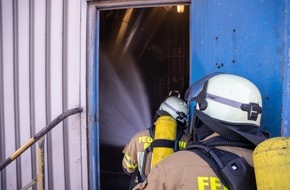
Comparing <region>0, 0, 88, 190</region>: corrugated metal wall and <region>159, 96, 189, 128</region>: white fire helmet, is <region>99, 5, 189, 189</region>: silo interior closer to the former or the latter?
<region>0, 0, 88, 190</region>: corrugated metal wall

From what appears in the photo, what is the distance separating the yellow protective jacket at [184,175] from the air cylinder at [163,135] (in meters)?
0.87

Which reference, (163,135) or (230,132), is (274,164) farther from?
(163,135)

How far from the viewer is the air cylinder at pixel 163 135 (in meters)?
2.53

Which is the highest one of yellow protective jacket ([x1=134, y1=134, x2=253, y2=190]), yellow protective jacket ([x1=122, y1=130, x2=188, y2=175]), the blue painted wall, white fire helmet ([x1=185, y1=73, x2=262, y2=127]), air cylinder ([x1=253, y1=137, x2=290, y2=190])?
the blue painted wall

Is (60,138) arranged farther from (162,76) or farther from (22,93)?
(162,76)

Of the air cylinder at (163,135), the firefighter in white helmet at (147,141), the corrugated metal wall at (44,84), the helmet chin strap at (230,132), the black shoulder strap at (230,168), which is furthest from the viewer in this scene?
the corrugated metal wall at (44,84)

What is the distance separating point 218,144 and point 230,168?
0.69ft

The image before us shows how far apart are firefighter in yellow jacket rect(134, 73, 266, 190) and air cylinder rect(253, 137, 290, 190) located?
146 millimetres

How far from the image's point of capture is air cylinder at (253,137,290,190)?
138 cm

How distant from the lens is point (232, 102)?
6.27 feet

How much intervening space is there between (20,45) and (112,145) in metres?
4.17

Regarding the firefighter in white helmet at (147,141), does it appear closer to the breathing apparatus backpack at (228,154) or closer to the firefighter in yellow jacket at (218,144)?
the firefighter in yellow jacket at (218,144)

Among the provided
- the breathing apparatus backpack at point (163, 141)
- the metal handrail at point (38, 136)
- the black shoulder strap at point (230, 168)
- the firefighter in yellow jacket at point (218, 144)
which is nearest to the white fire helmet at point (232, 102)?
the firefighter in yellow jacket at point (218, 144)

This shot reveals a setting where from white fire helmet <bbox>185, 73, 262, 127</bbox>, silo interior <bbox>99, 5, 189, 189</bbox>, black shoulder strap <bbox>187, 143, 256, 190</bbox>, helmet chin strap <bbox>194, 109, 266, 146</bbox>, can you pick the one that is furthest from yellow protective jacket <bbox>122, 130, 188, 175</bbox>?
silo interior <bbox>99, 5, 189, 189</bbox>
